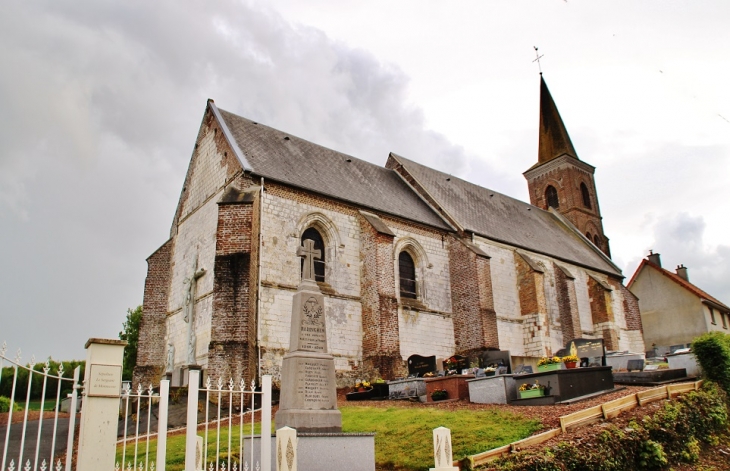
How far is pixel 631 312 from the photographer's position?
31.2 meters

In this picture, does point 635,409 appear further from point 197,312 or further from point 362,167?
point 362,167

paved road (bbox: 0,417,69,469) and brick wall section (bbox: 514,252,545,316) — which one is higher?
brick wall section (bbox: 514,252,545,316)

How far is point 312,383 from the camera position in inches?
367

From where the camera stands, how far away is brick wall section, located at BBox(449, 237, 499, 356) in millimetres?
21875

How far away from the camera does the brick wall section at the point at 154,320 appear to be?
66.5 feet

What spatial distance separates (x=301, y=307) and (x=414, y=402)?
6.47 meters

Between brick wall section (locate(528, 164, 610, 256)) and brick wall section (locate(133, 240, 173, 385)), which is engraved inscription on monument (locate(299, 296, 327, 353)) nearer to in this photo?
brick wall section (locate(133, 240, 173, 385))

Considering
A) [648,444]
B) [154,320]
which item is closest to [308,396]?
[648,444]

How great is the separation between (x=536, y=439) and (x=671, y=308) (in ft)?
93.4

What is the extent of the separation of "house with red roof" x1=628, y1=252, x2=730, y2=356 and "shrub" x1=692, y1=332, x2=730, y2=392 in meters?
18.9

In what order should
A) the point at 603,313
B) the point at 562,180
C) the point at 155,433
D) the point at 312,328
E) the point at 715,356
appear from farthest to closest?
the point at 562,180, the point at 603,313, the point at 155,433, the point at 715,356, the point at 312,328

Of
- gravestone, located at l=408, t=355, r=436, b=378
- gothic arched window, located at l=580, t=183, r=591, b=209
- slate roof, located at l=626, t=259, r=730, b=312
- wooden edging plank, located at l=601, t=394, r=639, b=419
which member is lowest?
wooden edging plank, located at l=601, t=394, r=639, b=419

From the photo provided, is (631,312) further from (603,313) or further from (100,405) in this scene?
(100,405)

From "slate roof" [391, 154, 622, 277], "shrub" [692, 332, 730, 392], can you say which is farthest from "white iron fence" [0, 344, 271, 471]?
"slate roof" [391, 154, 622, 277]
